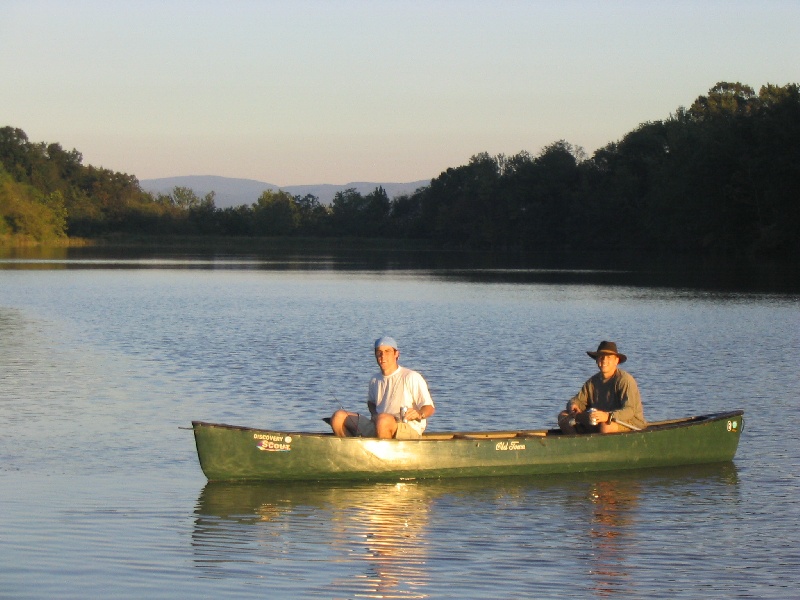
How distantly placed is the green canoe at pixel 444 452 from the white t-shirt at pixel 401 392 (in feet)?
1.20

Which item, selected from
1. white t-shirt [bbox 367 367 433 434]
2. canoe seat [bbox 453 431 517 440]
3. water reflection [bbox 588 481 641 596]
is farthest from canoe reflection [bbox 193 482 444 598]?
water reflection [bbox 588 481 641 596]

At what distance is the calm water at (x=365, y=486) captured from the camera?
→ 9.15 meters

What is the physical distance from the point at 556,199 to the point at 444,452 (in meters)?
116

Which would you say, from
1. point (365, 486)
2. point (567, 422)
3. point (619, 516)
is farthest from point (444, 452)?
point (619, 516)

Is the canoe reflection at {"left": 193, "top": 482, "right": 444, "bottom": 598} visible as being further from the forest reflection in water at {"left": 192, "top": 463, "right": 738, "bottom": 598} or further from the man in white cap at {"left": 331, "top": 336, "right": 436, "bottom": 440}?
the man in white cap at {"left": 331, "top": 336, "right": 436, "bottom": 440}

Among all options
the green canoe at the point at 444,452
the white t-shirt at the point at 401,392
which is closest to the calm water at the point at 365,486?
the green canoe at the point at 444,452

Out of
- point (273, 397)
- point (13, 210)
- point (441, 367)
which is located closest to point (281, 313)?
point (441, 367)

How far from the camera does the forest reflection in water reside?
915 centimetres

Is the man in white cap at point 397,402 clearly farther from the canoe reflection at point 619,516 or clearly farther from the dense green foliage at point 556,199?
the dense green foliage at point 556,199

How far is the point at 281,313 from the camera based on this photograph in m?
38.6

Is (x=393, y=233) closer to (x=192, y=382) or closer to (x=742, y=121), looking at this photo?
(x=742, y=121)

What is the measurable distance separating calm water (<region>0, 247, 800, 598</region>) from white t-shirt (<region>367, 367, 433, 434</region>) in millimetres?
852

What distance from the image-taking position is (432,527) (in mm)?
10773

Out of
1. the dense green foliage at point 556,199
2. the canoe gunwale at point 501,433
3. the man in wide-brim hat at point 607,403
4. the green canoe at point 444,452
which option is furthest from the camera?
the dense green foliage at point 556,199
